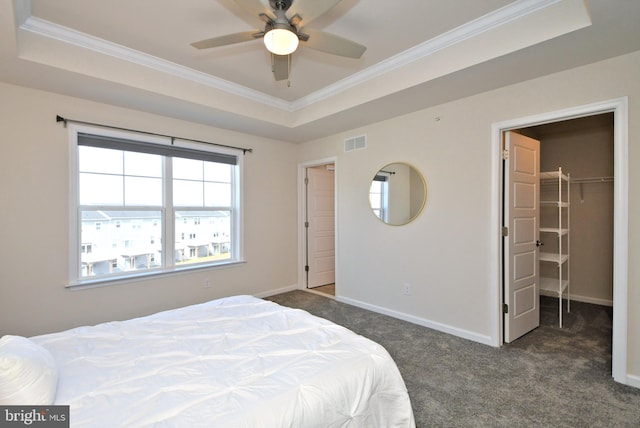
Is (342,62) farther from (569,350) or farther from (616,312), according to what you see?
(569,350)

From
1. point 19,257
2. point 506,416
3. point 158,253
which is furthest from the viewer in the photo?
point 158,253

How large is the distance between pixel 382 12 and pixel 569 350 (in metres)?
3.31

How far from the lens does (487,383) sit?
225cm

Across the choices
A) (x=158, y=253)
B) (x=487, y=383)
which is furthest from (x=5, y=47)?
(x=487, y=383)

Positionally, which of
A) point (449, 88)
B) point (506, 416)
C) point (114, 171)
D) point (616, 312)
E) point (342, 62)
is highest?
point (342, 62)

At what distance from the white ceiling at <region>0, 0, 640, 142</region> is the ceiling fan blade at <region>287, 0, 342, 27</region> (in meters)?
0.57

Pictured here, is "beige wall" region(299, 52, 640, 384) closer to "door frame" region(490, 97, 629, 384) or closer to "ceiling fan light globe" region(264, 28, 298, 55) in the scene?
"door frame" region(490, 97, 629, 384)

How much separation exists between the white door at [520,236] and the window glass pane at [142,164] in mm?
3785

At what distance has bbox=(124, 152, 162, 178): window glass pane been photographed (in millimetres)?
3365

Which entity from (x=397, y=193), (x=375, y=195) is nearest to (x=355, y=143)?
(x=375, y=195)

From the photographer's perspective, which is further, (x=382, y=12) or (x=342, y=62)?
(x=342, y=62)

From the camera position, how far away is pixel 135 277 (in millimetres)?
3340

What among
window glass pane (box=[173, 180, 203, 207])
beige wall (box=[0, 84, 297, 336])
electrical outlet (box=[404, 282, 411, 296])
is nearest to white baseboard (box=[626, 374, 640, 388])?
electrical outlet (box=[404, 282, 411, 296])

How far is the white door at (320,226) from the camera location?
5039 mm
